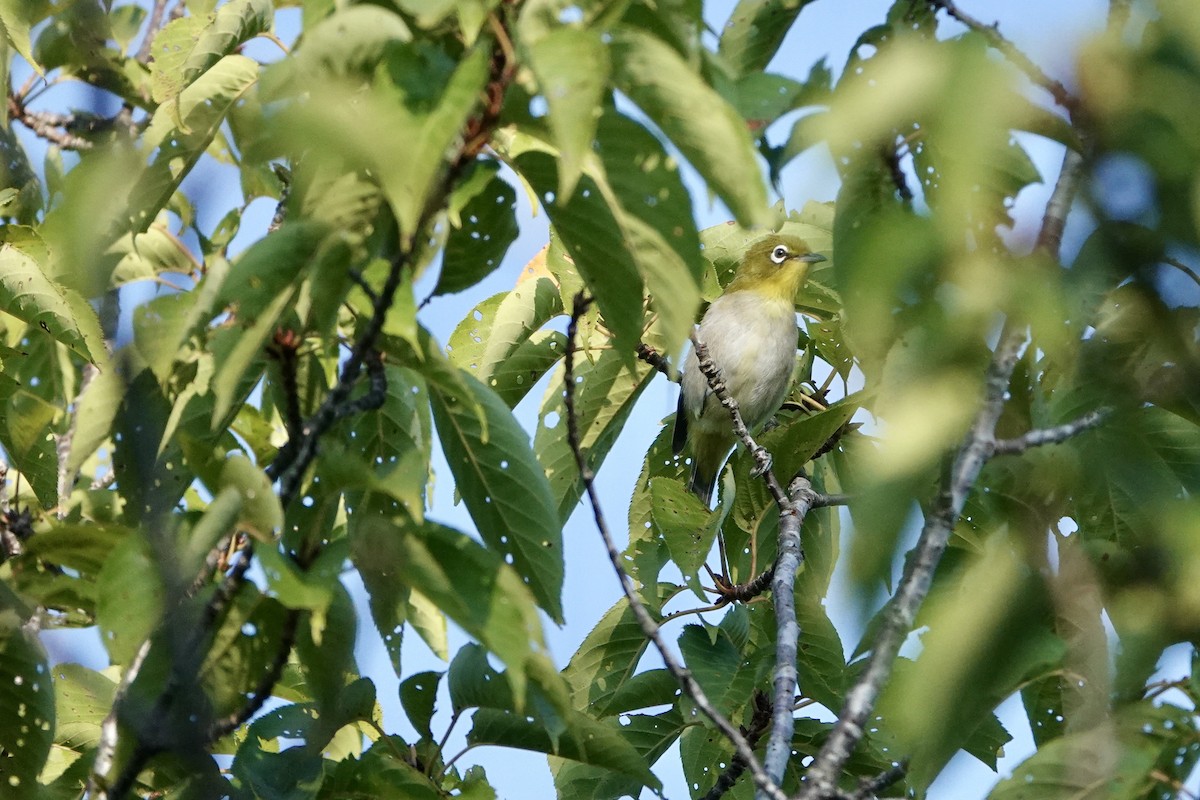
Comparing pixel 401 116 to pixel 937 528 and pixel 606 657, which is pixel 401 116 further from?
pixel 606 657

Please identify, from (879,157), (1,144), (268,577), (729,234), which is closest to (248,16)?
(1,144)

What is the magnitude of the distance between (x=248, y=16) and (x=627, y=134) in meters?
2.36

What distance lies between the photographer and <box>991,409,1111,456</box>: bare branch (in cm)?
159

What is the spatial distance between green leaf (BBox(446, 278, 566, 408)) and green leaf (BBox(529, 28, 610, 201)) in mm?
3040

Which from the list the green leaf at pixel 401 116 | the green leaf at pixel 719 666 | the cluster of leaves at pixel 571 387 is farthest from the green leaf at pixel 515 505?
the green leaf at pixel 719 666

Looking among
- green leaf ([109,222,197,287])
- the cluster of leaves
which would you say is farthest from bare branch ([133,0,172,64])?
the cluster of leaves

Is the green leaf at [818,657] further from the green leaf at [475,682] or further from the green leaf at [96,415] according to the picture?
the green leaf at [96,415]

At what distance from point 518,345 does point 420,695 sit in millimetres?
1906

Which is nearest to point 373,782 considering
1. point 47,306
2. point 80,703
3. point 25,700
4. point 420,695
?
point 420,695

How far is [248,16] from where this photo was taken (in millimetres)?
3648

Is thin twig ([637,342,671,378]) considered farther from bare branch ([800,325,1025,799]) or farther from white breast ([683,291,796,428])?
white breast ([683,291,796,428])

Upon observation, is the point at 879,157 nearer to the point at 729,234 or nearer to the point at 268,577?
the point at 268,577

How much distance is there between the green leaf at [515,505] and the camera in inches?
87.9

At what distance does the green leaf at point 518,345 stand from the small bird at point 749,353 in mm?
3707
